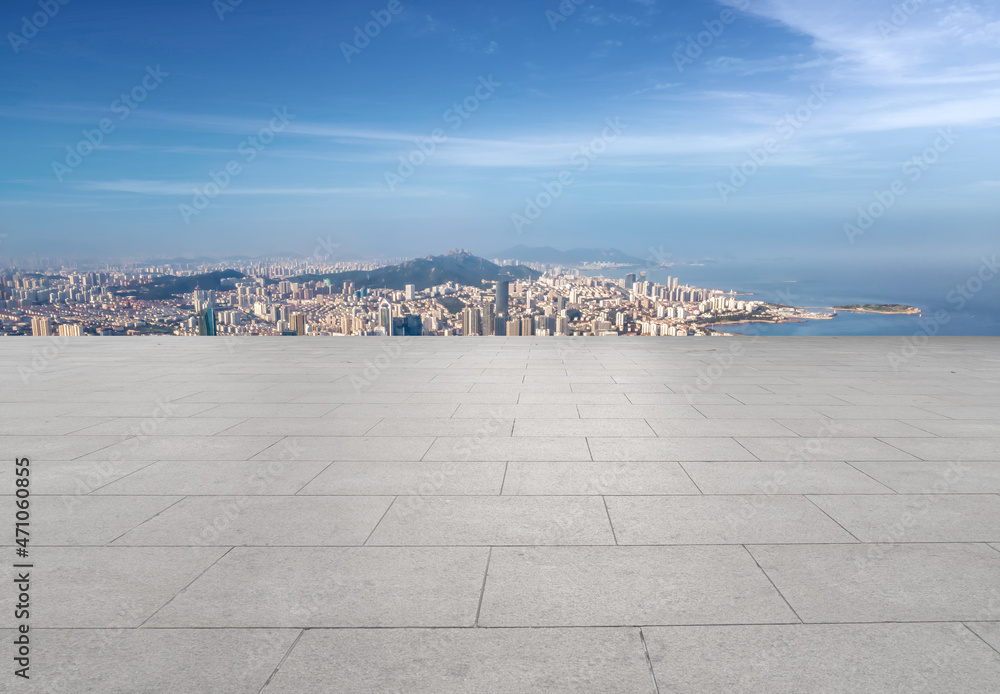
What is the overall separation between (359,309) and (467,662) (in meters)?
21.3

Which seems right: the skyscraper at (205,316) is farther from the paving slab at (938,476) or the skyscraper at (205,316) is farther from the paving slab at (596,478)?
the paving slab at (938,476)

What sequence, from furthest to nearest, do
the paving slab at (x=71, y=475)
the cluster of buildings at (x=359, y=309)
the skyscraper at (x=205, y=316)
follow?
the skyscraper at (x=205, y=316) → the cluster of buildings at (x=359, y=309) → the paving slab at (x=71, y=475)

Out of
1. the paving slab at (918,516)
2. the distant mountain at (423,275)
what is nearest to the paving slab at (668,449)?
the paving slab at (918,516)

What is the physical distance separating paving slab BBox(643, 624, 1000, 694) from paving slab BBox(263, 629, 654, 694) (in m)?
0.22

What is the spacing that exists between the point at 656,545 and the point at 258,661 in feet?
8.80

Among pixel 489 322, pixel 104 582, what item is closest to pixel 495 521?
pixel 104 582

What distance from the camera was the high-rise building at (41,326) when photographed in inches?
820

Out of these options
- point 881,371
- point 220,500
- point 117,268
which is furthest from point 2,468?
point 117,268

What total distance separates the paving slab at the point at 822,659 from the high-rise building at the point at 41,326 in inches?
941

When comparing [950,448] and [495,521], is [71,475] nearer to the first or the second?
[495,521]

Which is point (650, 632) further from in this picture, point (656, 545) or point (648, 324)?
point (648, 324)

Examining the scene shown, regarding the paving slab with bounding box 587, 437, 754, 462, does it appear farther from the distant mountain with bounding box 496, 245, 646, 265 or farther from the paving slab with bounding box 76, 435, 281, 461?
the distant mountain with bounding box 496, 245, 646, 265

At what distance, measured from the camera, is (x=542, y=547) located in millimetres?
4383

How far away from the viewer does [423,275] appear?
3134cm
